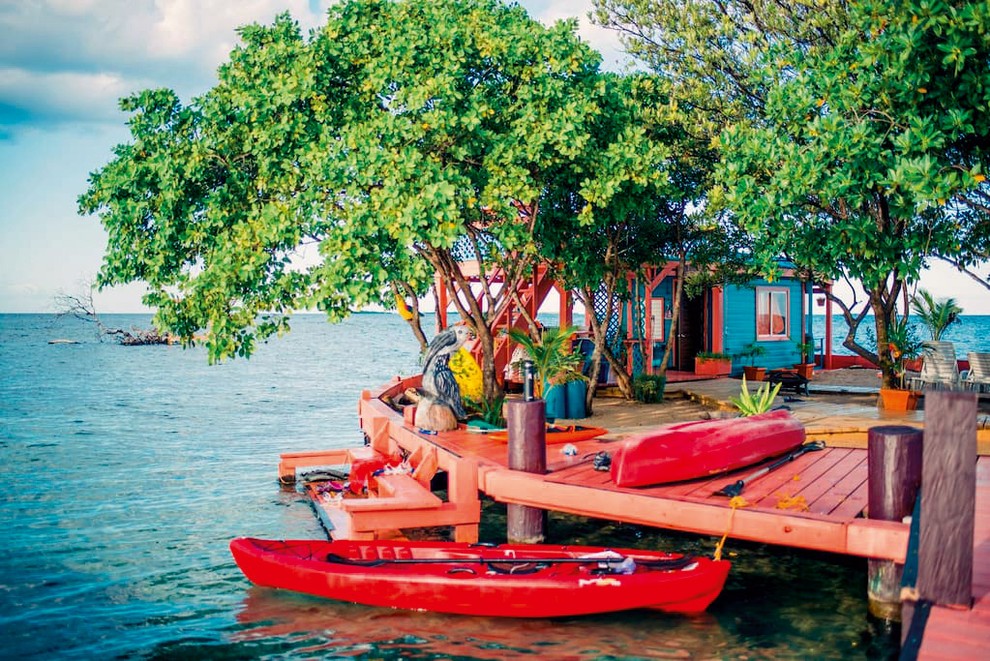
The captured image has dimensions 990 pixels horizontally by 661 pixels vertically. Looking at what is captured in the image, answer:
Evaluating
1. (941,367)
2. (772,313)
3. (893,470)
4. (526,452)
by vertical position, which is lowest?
(526,452)

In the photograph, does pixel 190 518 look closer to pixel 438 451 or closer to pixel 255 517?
pixel 255 517

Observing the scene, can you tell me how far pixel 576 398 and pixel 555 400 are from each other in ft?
1.20

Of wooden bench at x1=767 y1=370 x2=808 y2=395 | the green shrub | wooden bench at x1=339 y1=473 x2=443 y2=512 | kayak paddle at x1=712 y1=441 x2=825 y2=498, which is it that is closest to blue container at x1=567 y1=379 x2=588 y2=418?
the green shrub

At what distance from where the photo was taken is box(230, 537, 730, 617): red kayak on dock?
25.5 ft

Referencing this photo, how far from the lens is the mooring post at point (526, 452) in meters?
9.02

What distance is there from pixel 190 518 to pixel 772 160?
10.7 metres

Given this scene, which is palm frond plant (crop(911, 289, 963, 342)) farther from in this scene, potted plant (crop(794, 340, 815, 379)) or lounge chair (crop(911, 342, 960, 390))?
potted plant (crop(794, 340, 815, 379))

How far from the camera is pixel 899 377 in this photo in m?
14.8

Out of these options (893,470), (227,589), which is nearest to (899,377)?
(893,470)

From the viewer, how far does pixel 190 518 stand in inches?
542

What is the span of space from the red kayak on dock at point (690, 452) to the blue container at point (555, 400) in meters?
4.65

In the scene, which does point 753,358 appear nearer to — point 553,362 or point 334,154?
point 553,362

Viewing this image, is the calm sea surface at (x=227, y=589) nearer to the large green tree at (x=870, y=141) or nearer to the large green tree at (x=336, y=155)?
the large green tree at (x=336, y=155)

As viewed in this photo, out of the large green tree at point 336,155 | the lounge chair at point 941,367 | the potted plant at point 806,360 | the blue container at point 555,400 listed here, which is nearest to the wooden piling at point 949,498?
the large green tree at point 336,155
